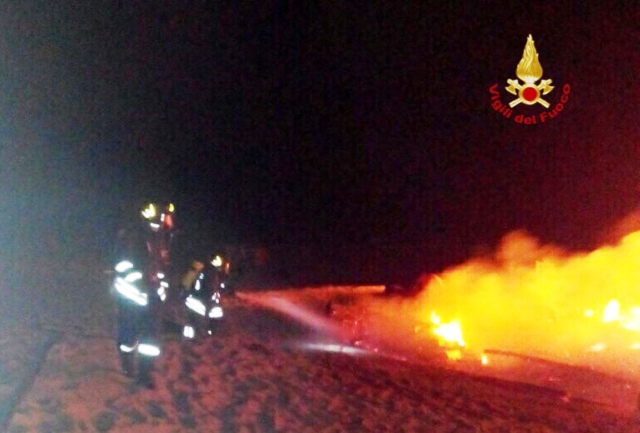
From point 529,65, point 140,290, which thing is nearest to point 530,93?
point 529,65

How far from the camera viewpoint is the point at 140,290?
7551 millimetres

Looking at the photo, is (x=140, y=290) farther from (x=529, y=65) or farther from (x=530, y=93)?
(x=530, y=93)

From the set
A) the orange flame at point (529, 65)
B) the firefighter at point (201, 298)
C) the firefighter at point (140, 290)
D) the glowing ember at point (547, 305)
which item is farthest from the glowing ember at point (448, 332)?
the orange flame at point (529, 65)

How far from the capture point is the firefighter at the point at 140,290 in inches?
296

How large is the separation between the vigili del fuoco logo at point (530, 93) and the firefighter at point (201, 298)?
48.9ft

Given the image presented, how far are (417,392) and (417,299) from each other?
8.40 meters

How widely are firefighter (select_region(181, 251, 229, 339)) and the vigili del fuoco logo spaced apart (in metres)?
14.9

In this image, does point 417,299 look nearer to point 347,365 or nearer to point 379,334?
point 379,334

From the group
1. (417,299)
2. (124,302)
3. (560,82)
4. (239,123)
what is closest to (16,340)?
(124,302)

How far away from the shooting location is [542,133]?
100ft

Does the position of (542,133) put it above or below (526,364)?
above

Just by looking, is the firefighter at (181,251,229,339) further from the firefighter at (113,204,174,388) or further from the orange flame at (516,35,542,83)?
the orange flame at (516,35,542,83)

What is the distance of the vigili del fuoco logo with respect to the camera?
23.2m

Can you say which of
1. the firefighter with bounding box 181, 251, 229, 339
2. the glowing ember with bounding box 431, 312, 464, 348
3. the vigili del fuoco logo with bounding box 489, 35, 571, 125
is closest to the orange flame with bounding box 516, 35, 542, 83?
the vigili del fuoco logo with bounding box 489, 35, 571, 125
